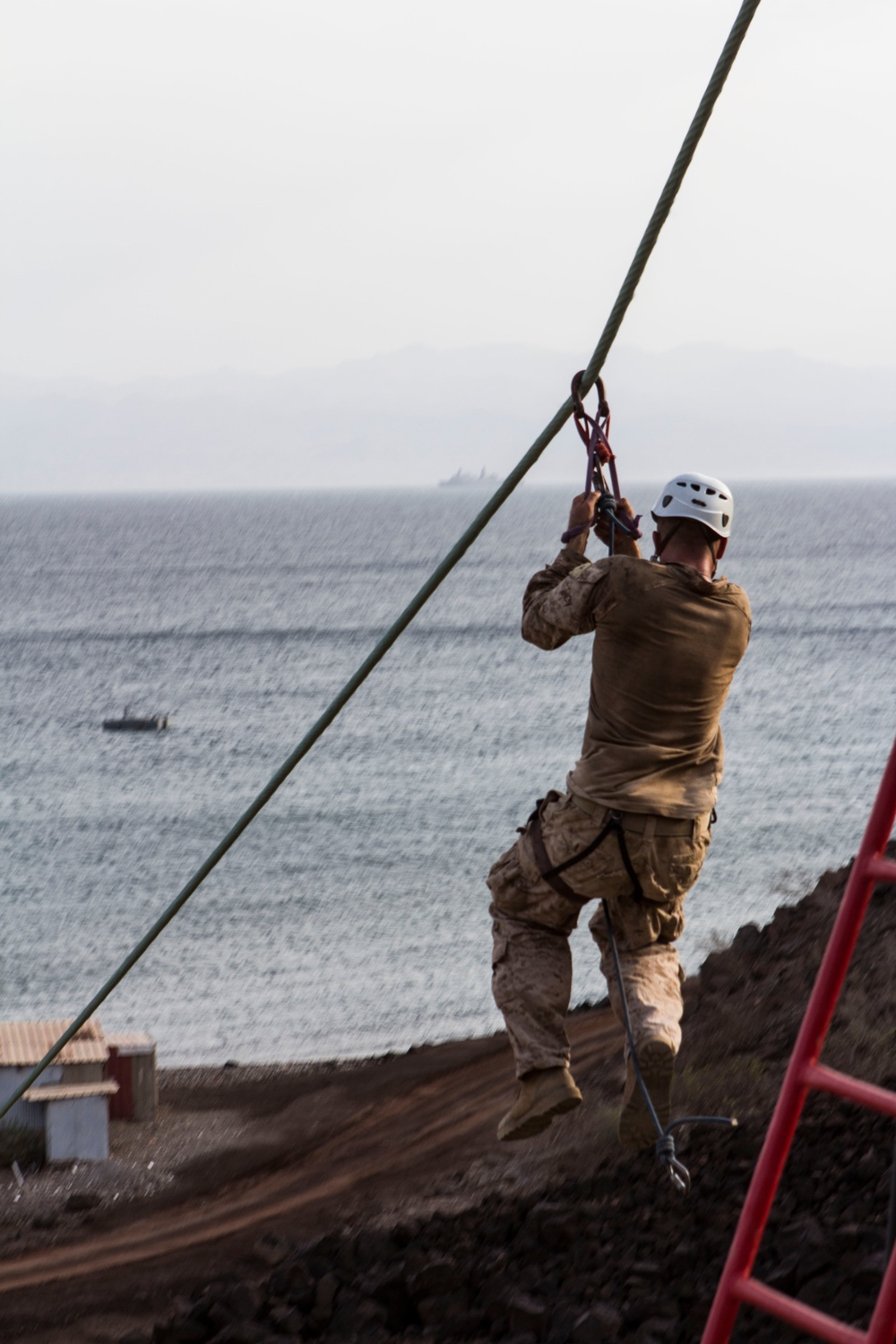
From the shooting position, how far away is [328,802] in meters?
47.1

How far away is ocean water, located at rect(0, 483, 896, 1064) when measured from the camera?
84.0 ft

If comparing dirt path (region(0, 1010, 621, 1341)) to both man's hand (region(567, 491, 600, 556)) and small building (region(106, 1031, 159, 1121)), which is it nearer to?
small building (region(106, 1031, 159, 1121))

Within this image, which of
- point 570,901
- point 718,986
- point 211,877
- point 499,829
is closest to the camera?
point 570,901

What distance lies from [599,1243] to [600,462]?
356 cm

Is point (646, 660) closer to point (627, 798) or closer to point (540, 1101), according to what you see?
point (627, 798)

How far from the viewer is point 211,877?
119ft

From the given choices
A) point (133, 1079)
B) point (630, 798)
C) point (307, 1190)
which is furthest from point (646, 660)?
point (133, 1079)

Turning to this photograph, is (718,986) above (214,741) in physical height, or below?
above

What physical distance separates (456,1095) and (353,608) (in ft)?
362

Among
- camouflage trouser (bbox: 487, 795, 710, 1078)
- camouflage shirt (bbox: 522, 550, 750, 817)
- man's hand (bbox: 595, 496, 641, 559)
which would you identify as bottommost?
camouflage trouser (bbox: 487, 795, 710, 1078)

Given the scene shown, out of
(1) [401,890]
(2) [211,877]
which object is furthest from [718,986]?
(2) [211,877]

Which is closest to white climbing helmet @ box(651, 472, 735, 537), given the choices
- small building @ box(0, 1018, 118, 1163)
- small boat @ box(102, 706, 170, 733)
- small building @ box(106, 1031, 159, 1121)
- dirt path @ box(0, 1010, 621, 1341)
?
dirt path @ box(0, 1010, 621, 1341)

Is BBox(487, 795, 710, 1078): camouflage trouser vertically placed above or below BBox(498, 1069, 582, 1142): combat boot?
above

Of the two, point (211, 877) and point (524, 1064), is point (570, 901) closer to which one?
point (524, 1064)
